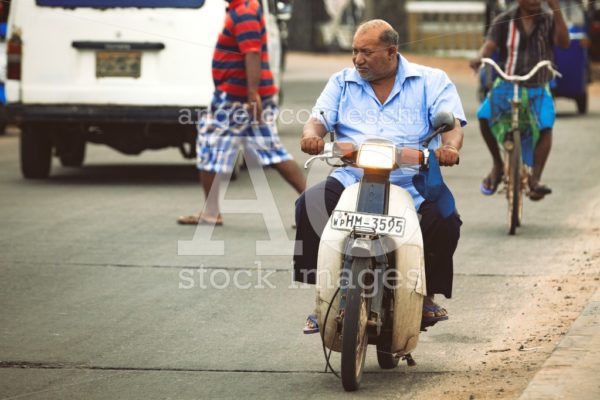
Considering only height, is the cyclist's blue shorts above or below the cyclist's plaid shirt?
below

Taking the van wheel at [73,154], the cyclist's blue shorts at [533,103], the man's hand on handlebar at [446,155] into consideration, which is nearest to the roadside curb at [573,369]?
the man's hand on handlebar at [446,155]

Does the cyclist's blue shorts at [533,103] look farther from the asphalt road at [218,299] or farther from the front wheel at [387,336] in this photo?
the front wheel at [387,336]

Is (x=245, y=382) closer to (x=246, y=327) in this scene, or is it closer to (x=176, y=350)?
(x=176, y=350)

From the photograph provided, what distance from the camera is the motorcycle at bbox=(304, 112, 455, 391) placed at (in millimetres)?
5883

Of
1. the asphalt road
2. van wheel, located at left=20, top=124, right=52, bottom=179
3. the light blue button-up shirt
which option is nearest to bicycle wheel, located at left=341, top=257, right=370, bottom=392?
the asphalt road

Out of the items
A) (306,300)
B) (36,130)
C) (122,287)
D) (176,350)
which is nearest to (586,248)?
(306,300)

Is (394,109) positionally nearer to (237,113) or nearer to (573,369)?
(573,369)

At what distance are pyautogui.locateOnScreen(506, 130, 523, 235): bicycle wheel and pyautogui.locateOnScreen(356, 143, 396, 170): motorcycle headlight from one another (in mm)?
4639

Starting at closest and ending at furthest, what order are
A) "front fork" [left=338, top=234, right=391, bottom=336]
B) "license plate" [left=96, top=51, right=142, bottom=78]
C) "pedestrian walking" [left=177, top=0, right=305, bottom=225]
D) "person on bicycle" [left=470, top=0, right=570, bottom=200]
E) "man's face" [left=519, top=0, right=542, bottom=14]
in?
"front fork" [left=338, top=234, right=391, bottom=336] → "man's face" [left=519, top=0, right=542, bottom=14] → "person on bicycle" [left=470, top=0, right=570, bottom=200] → "pedestrian walking" [left=177, top=0, right=305, bottom=225] → "license plate" [left=96, top=51, right=142, bottom=78]

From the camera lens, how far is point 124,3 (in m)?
13.1

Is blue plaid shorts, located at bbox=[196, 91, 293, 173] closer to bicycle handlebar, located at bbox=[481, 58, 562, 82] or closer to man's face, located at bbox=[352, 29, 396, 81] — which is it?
bicycle handlebar, located at bbox=[481, 58, 562, 82]

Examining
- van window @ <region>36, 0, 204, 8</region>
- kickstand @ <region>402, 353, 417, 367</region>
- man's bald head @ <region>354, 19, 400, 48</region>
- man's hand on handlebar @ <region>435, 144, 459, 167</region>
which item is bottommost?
kickstand @ <region>402, 353, 417, 367</region>

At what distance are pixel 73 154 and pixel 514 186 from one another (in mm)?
6134

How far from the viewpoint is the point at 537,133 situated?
10.8 metres
